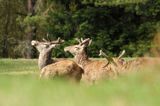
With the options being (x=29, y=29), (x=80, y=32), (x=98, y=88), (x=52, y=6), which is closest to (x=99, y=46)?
(x=80, y=32)

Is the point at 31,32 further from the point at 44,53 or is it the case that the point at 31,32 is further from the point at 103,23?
the point at 44,53

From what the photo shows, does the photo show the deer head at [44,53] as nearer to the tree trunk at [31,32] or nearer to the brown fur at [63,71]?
the brown fur at [63,71]

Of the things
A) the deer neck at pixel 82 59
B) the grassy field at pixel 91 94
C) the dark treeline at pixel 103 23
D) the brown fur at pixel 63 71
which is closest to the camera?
the grassy field at pixel 91 94

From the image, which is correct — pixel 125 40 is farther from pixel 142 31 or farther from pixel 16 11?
pixel 16 11

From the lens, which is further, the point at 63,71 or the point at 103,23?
the point at 103,23

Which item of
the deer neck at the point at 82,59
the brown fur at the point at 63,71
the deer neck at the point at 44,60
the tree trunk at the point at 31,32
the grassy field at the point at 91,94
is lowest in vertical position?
the tree trunk at the point at 31,32

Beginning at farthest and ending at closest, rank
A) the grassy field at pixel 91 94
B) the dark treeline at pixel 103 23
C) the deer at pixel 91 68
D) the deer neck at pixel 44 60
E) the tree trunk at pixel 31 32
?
the tree trunk at pixel 31 32
the dark treeline at pixel 103 23
the deer neck at pixel 44 60
the deer at pixel 91 68
the grassy field at pixel 91 94

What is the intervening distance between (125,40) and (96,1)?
420 cm

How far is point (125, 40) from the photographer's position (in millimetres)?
34844

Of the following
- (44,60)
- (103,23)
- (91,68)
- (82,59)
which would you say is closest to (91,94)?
(91,68)

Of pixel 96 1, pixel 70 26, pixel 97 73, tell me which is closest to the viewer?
pixel 97 73

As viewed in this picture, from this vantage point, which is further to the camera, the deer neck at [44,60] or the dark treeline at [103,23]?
the dark treeline at [103,23]

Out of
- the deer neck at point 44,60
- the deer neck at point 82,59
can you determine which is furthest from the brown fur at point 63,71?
the deer neck at point 82,59

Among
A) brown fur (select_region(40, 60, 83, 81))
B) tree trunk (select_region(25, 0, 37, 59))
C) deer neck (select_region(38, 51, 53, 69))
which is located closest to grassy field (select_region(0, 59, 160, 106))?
brown fur (select_region(40, 60, 83, 81))
